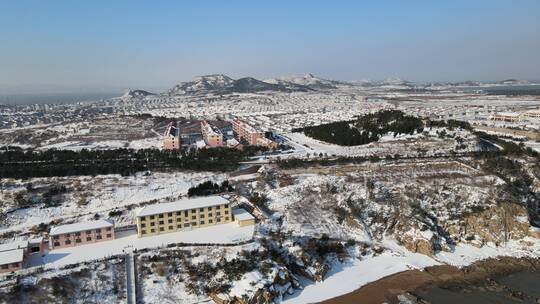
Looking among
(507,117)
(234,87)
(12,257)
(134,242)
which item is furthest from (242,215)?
(234,87)

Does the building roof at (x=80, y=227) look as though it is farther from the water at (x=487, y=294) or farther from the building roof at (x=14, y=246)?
the water at (x=487, y=294)

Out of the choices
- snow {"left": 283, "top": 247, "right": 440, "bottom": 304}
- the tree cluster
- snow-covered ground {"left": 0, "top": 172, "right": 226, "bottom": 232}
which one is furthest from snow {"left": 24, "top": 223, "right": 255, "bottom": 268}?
the tree cluster

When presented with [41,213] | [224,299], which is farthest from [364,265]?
[41,213]

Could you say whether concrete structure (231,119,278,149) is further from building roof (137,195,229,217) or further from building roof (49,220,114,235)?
building roof (49,220,114,235)

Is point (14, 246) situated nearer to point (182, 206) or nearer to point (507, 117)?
point (182, 206)

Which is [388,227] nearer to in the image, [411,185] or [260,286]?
[411,185]

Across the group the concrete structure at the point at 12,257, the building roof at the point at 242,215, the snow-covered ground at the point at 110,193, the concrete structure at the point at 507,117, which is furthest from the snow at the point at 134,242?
the concrete structure at the point at 507,117
